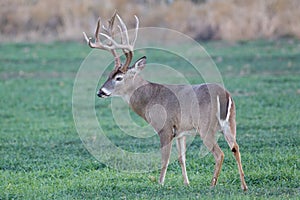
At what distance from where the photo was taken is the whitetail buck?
932 centimetres

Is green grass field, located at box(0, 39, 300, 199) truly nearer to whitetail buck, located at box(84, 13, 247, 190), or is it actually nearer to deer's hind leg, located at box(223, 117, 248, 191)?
deer's hind leg, located at box(223, 117, 248, 191)

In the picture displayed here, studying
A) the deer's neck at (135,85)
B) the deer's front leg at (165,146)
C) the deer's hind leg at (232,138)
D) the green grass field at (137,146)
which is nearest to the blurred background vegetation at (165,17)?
the green grass field at (137,146)

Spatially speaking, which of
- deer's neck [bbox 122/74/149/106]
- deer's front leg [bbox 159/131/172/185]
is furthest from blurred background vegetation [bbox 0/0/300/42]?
deer's front leg [bbox 159/131/172/185]

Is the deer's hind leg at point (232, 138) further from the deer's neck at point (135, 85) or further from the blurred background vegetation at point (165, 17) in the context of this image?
the blurred background vegetation at point (165, 17)

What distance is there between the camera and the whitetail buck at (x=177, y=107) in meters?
9.32

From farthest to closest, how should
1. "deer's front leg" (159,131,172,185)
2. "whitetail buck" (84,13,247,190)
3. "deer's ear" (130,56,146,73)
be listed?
"deer's ear" (130,56,146,73) < "deer's front leg" (159,131,172,185) < "whitetail buck" (84,13,247,190)

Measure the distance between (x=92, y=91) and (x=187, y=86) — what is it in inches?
415

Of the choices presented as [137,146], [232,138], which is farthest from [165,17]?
[232,138]

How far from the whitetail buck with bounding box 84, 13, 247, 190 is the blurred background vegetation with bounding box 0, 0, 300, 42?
22.8 meters

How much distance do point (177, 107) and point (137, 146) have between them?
3.08 meters

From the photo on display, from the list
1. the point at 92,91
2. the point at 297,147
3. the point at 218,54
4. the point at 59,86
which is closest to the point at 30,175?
the point at 297,147

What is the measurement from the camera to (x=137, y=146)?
508 inches

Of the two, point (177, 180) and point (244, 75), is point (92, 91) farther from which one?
point (177, 180)

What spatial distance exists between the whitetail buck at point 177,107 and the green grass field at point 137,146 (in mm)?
483
